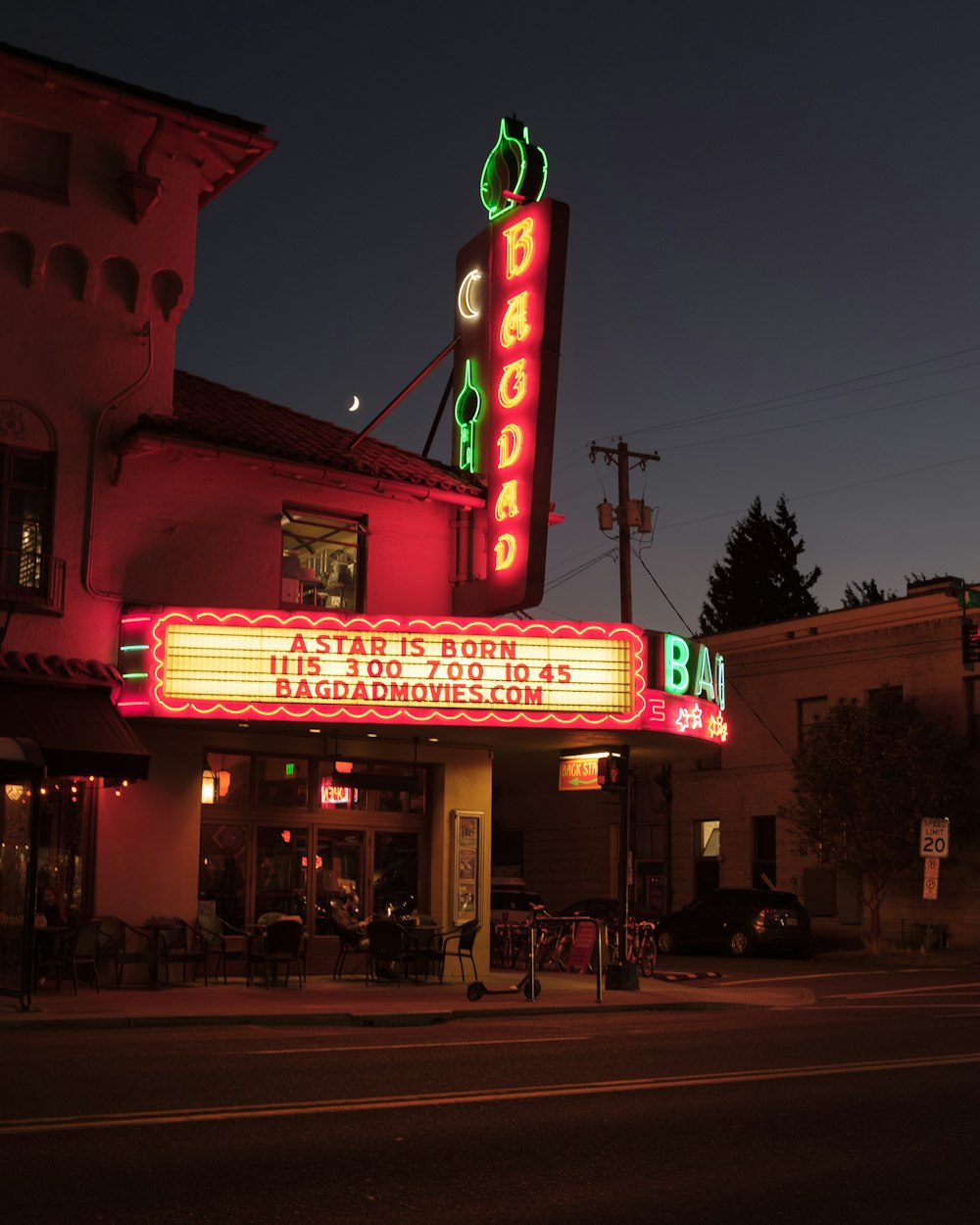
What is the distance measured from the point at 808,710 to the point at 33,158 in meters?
25.2

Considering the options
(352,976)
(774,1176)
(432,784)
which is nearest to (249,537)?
(432,784)

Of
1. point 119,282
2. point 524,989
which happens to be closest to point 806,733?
point 524,989

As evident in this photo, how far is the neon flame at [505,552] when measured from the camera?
21.5 m

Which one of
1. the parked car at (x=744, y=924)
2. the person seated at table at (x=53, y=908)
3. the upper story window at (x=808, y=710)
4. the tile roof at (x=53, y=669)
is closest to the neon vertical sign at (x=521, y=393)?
the tile roof at (x=53, y=669)

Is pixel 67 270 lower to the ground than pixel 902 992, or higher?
higher

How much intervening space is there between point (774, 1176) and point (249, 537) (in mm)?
15528

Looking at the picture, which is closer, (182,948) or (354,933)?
(182,948)

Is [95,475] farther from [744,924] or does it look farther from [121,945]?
[744,924]

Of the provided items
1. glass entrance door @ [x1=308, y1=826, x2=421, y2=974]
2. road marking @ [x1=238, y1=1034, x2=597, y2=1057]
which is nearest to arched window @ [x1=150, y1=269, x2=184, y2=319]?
glass entrance door @ [x1=308, y1=826, x2=421, y2=974]

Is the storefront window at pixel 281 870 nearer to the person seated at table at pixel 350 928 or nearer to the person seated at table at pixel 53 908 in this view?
the person seated at table at pixel 350 928

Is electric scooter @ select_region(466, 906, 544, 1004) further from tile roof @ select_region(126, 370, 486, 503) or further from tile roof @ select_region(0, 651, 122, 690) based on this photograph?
tile roof @ select_region(126, 370, 486, 503)

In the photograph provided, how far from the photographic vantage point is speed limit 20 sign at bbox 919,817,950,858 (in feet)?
96.0

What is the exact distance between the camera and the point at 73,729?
18.1m

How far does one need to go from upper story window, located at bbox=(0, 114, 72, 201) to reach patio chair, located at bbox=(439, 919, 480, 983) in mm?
11814
